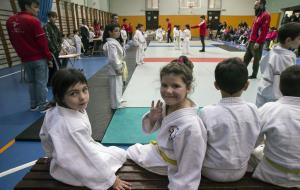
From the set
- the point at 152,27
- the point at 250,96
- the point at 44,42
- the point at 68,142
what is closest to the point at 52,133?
the point at 68,142

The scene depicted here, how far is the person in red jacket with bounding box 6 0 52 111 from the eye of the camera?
4.12 m

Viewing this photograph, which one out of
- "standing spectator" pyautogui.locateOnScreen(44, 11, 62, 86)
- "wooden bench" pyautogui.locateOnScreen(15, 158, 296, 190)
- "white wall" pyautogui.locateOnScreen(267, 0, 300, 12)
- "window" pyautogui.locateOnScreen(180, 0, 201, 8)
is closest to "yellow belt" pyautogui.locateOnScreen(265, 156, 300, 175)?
"wooden bench" pyautogui.locateOnScreen(15, 158, 296, 190)

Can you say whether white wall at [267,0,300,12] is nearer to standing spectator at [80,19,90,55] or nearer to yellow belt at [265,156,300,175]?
standing spectator at [80,19,90,55]

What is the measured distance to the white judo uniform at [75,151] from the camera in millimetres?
1651

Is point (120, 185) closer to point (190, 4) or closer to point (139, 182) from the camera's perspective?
point (139, 182)

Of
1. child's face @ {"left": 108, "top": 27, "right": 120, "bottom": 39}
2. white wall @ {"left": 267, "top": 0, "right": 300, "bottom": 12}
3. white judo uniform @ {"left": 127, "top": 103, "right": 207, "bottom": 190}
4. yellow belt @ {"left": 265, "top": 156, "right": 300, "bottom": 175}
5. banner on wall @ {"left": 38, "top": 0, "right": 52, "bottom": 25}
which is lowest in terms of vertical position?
yellow belt @ {"left": 265, "top": 156, "right": 300, "bottom": 175}

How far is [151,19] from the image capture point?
26672 millimetres

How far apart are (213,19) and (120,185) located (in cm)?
2735

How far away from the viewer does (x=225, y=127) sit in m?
1.57

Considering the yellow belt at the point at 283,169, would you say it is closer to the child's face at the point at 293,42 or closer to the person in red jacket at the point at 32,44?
the child's face at the point at 293,42

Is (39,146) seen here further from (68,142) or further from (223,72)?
(223,72)

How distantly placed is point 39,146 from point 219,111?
2656mm

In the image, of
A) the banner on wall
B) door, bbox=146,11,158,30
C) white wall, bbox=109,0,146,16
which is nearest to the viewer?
the banner on wall

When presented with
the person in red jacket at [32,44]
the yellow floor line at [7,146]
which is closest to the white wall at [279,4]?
the person in red jacket at [32,44]
